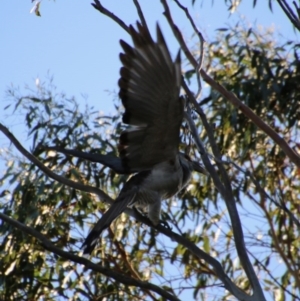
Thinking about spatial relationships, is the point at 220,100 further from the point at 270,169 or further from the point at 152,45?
the point at 152,45

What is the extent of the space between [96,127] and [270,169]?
1369mm

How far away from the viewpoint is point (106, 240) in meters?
6.09

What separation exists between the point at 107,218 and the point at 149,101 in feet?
1.96

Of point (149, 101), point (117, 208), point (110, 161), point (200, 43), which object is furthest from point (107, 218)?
point (200, 43)

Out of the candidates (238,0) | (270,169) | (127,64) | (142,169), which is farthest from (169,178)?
(270,169)

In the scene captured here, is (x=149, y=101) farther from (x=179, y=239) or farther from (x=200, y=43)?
(x=179, y=239)

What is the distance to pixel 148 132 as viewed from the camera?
409 centimetres

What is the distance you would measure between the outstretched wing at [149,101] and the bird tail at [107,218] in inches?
10.3

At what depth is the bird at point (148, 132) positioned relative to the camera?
3691mm

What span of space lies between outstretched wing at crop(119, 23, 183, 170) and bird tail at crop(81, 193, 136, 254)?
0.86 ft

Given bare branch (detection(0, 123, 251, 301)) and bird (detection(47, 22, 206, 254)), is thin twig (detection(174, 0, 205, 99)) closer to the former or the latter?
bird (detection(47, 22, 206, 254))

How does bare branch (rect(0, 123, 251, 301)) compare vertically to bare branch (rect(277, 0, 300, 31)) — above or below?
below

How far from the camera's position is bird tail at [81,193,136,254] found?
3.60 m

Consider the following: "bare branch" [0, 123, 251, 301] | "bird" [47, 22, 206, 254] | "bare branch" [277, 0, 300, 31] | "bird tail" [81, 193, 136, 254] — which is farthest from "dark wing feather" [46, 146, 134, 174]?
"bare branch" [277, 0, 300, 31]
